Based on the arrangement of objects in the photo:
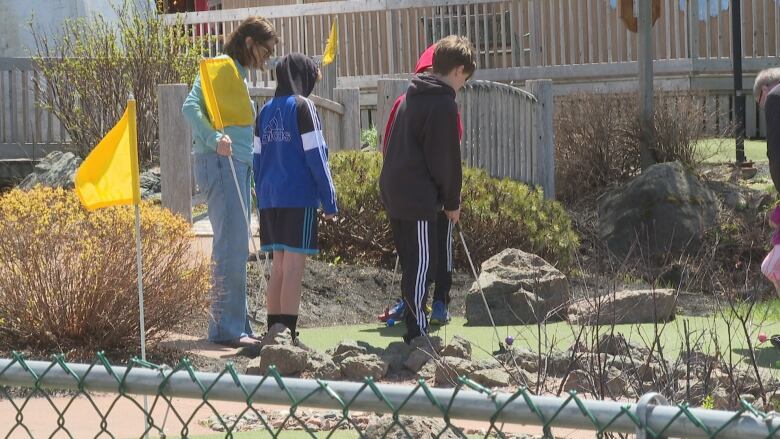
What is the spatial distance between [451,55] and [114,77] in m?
9.00

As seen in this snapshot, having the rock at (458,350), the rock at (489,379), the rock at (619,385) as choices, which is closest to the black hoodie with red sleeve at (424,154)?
the rock at (458,350)

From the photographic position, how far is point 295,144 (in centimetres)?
754

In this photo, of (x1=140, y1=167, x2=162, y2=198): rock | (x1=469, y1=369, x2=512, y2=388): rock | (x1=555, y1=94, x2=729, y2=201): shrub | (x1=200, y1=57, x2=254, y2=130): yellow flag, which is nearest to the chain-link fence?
(x1=469, y1=369, x2=512, y2=388): rock

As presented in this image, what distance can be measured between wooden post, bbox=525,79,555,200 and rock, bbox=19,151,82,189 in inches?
Answer: 201

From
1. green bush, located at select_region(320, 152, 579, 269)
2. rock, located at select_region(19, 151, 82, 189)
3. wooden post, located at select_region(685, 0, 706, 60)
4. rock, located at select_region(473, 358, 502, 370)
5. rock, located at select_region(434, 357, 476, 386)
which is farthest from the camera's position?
wooden post, located at select_region(685, 0, 706, 60)

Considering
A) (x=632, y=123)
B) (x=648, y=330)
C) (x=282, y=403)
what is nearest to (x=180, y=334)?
(x=648, y=330)

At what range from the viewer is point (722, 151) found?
15828mm

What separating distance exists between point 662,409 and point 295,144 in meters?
5.34

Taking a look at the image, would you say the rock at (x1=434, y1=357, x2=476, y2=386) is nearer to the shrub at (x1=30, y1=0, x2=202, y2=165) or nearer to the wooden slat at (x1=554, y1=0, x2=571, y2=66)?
the shrub at (x1=30, y1=0, x2=202, y2=165)

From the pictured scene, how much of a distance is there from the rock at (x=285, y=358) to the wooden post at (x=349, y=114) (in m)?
6.79

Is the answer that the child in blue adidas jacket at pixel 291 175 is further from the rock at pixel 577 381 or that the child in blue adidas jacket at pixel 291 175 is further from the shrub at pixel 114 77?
the shrub at pixel 114 77

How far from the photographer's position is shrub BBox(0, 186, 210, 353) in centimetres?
702

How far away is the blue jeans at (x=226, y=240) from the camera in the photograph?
7957 millimetres

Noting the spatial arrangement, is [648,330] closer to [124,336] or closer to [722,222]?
[124,336]
